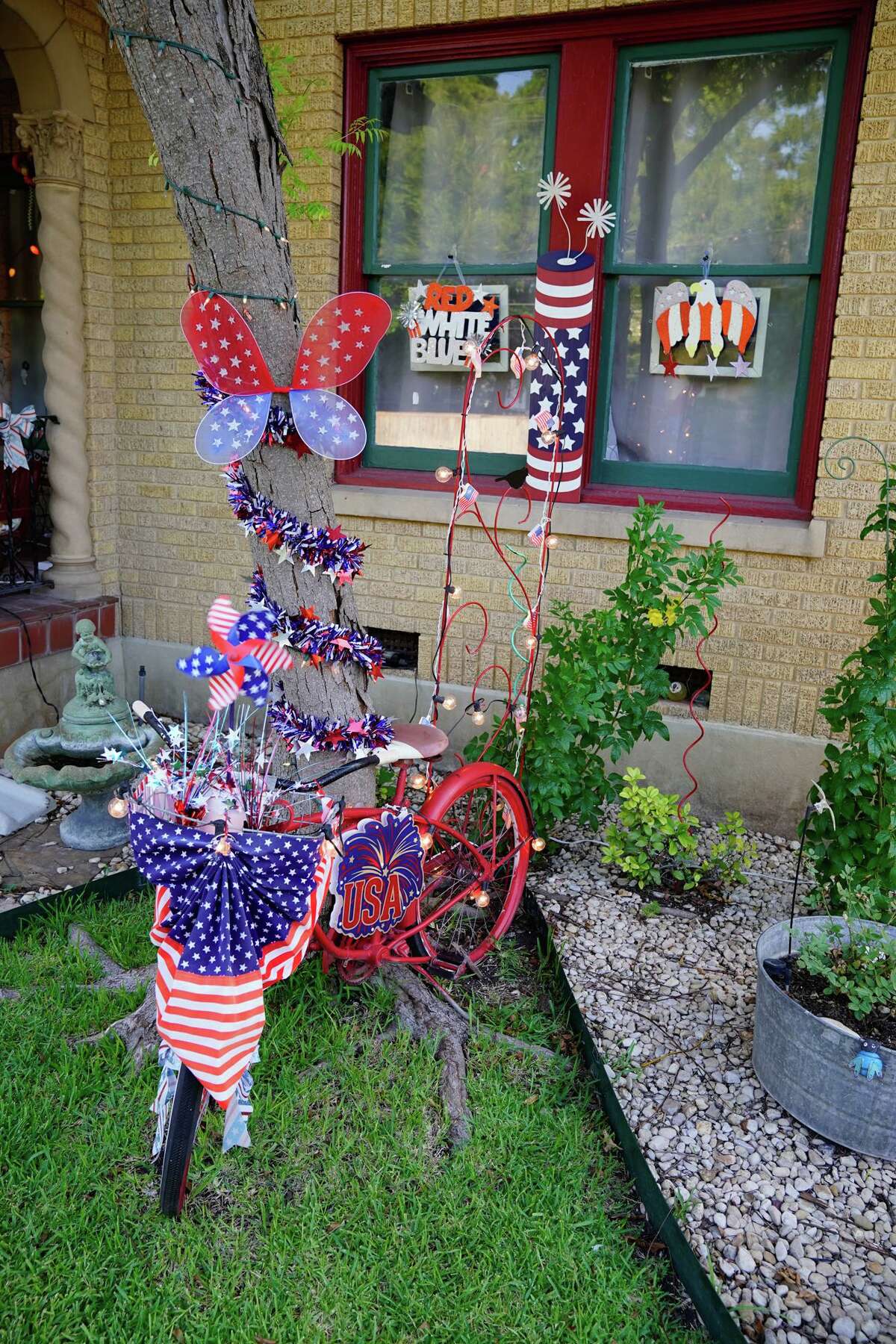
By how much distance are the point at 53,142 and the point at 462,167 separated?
2.17 m

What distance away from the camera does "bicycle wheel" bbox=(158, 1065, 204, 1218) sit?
2281mm

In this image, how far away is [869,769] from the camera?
10.2 feet

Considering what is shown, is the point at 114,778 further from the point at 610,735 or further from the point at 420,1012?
the point at 610,735

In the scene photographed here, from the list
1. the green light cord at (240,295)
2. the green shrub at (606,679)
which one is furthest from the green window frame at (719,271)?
the green light cord at (240,295)

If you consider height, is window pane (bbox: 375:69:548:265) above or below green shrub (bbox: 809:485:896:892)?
above

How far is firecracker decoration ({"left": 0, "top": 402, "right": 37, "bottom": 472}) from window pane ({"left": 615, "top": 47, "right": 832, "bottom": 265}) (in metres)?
3.21

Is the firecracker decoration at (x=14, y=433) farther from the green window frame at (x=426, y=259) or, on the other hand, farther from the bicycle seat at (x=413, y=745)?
the bicycle seat at (x=413, y=745)

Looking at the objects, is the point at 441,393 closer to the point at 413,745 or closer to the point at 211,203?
the point at 211,203

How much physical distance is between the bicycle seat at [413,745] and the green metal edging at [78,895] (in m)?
1.42

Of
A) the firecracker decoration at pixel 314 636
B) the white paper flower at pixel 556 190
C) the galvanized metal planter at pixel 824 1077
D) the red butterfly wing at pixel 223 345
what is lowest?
the galvanized metal planter at pixel 824 1077

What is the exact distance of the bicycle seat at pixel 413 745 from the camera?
291 centimetres

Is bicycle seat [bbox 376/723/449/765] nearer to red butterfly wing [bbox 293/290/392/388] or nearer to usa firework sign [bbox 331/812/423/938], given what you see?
usa firework sign [bbox 331/812/423/938]

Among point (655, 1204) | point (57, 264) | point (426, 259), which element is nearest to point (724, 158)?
point (426, 259)

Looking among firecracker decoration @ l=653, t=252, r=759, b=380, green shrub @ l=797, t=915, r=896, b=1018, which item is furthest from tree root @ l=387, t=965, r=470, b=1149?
firecracker decoration @ l=653, t=252, r=759, b=380
